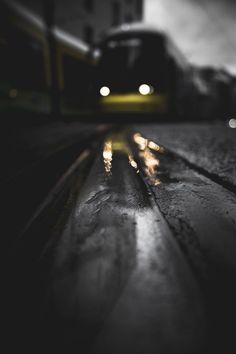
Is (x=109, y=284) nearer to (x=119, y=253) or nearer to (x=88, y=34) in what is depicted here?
(x=119, y=253)

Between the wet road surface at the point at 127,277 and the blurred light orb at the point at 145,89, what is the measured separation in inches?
252

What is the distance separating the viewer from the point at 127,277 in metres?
0.57

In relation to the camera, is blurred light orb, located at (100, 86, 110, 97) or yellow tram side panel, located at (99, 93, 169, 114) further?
blurred light orb, located at (100, 86, 110, 97)

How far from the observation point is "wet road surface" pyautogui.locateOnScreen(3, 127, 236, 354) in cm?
44

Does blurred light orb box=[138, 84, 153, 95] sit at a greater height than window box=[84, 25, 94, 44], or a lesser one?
lesser

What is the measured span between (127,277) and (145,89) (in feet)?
22.9

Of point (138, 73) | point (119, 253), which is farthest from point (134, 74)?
point (119, 253)

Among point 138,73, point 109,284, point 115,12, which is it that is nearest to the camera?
point 109,284

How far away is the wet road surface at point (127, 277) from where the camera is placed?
44 cm

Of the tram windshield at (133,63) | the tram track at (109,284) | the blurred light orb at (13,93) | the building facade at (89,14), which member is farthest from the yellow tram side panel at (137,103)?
the building facade at (89,14)

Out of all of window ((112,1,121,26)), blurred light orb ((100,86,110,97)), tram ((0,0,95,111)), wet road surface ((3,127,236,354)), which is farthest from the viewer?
window ((112,1,121,26))

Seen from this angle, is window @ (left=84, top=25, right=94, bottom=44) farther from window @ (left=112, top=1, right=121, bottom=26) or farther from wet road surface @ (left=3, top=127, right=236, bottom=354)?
→ wet road surface @ (left=3, top=127, right=236, bottom=354)

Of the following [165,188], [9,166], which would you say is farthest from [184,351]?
[9,166]

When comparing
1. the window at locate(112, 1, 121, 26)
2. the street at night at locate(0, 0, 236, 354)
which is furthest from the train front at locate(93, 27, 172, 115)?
the window at locate(112, 1, 121, 26)
